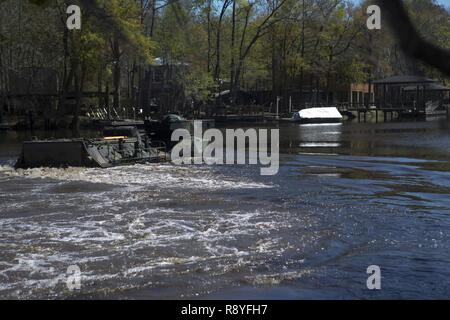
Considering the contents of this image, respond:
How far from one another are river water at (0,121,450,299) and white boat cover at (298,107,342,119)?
53.2 meters

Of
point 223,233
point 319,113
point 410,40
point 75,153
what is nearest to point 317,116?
point 319,113

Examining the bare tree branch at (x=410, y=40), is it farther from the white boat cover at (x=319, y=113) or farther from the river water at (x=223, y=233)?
the white boat cover at (x=319, y=113)

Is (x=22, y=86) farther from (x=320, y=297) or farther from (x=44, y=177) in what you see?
(x=320, y=297)

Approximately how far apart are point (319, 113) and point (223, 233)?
67521mm

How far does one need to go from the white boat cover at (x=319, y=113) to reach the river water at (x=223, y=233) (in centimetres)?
5322

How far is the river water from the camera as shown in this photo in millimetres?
9211

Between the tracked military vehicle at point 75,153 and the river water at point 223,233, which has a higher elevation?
the tracked military vehicle at point 75,153

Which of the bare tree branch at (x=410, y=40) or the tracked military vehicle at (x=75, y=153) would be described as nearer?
the bare tree branch at (x=410, y=40)

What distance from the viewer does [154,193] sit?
18.8 m

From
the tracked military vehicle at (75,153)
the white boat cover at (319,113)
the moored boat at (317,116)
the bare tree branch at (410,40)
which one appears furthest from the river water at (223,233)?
the white boat cover at (319,113)

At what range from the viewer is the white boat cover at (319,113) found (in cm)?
7738

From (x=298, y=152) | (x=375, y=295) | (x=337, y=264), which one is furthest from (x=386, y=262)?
(x=298, y=152)

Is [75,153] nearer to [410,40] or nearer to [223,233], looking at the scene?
[223,233]

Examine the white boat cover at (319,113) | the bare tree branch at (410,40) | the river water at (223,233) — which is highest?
the white boat cover at (319,113)
